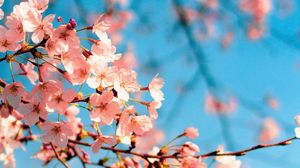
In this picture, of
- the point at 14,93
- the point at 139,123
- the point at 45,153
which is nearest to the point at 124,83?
the point at 139,123

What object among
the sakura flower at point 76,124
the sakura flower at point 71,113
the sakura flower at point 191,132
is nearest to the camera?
the sakura flower at point 191,132

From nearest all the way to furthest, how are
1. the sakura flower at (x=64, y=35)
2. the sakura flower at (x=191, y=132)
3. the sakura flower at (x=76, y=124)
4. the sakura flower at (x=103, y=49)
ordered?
1. the sakura flower at (x=64, y=35)
2. the sakura flower at (x=103, y=49)
3. the sakura flower at (x=191, y=132)
4. the sakura flower at (x=76, y=124)

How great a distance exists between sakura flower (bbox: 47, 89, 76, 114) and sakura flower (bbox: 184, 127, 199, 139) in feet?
2.30

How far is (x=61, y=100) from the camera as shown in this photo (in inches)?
58.8

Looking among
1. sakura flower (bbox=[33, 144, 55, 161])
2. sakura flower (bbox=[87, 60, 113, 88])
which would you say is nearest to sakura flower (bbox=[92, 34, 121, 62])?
sakura flower (bbox=[87, 60, 113, 88])

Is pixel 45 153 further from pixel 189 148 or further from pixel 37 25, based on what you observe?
pixel 37 25

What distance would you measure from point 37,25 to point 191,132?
0.94m

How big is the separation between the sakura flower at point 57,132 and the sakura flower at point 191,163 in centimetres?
50

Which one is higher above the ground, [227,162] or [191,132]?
[191,132]

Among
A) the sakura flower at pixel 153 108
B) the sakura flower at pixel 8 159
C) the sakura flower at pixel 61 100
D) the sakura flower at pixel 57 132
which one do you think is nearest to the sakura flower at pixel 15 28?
the sakura flower at pixel 61 100

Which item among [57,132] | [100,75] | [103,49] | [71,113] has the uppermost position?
[71,113]

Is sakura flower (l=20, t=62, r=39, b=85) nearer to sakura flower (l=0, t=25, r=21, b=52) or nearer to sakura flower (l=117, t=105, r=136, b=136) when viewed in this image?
sakura flower (l=0, t=25, r=21, b=52)

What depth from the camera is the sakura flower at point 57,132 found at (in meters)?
1.60

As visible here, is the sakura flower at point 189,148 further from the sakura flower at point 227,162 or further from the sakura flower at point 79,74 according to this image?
the sakura flower at point 79,74
